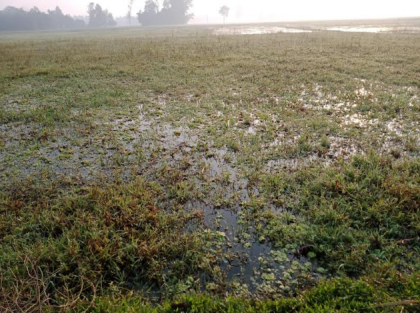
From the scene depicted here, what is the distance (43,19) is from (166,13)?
4500 centimetres

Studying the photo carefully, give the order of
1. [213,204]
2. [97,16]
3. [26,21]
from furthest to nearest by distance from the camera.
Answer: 1. [97,16]
2. [26,21]
3. [213,204]

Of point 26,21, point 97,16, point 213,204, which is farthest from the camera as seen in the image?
point 97,16

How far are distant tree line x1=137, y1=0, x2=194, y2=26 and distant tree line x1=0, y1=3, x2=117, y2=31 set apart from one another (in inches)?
761

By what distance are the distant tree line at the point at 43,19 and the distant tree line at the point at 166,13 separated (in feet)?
63.4

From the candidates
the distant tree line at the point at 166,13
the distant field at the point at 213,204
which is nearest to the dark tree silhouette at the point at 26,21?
the distant tree line at the point at 166,13

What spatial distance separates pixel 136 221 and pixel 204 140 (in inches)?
118

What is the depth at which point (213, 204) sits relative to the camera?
14.0ft

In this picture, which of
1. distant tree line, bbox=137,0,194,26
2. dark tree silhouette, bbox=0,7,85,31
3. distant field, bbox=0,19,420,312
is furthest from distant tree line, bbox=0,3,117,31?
distant field, bbox=0,19,420,312

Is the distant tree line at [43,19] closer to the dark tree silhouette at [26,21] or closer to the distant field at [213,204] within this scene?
the dark tree silhouette at [26,21]

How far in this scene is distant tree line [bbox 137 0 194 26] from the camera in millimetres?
113312

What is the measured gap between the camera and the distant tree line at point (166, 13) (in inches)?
4461

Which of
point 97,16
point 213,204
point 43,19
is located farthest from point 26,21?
point 213,204

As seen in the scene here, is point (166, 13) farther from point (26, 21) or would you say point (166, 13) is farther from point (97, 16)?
point (26, 21)

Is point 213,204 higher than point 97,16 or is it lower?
lower
